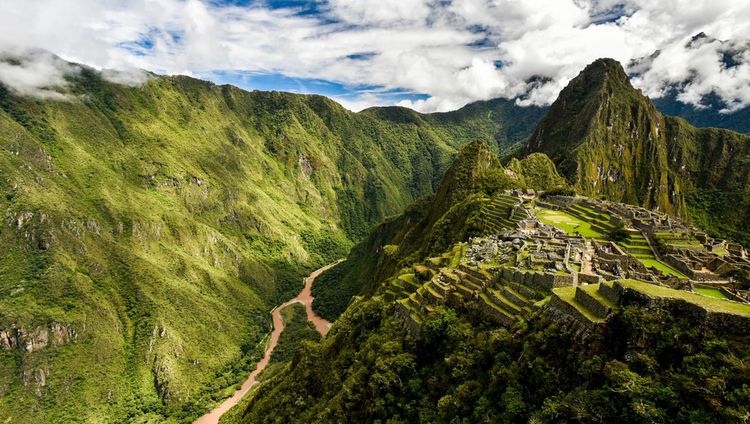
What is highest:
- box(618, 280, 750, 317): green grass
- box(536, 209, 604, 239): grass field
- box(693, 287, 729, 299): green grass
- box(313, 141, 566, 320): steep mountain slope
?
box(618, 280, 750, 317): green grass

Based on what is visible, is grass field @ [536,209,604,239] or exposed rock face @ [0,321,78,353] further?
exposed rock face @ [0,321,78,353]

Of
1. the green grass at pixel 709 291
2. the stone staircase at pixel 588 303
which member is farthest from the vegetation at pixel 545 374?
the green grass at pixel 709 291

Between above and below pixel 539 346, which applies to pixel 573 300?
above

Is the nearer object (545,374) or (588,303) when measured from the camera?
(545,374)

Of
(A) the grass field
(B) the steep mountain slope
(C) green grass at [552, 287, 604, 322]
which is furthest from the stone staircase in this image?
(B) the steep mountain slope

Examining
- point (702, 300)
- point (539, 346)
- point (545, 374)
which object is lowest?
point (545, 374)

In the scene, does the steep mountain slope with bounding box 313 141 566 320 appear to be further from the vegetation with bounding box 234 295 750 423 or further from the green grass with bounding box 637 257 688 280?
the vegetation with bounding box 234 295 750 423

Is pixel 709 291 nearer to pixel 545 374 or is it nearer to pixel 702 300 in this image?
pixel 702 300

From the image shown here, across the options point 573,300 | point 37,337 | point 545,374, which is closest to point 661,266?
point 573,300
